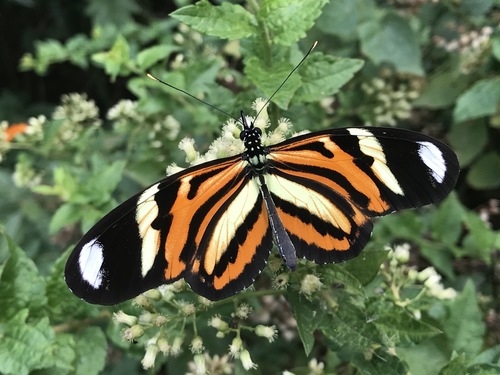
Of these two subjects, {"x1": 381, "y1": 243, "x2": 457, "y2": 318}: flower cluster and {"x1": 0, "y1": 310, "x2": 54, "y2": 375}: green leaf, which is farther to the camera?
{"x1": 381, "y1": 243, "x2": 457, "y2": 318}: flower cluster

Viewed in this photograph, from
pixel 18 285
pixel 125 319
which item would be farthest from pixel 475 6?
pixel 18 285

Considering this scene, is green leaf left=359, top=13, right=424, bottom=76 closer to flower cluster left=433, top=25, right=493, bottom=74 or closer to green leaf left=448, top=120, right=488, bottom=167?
flower cluster left=433, top=25, right=493, bottom=74

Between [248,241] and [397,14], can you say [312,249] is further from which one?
[397,14]

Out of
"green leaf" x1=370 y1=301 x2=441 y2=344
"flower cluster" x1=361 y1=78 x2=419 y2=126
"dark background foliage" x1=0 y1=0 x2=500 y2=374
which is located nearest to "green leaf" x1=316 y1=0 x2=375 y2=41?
"dark background foliage" x1=0 y1=0 x2=500 y2=374

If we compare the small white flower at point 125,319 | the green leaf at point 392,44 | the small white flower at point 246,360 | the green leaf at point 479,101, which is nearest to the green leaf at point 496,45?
the green leaf at point 479,101

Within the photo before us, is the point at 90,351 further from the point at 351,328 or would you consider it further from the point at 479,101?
the point at 479,101

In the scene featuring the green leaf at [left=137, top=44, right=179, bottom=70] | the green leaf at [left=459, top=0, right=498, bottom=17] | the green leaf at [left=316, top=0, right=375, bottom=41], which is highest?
the green leaf at [left=316, top=0, right=375, bottom=41]

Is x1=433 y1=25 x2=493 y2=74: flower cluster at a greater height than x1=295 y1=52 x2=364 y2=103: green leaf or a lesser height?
greater

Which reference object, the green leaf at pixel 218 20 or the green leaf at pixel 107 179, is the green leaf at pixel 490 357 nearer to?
the green leaf at pixel 218 20
